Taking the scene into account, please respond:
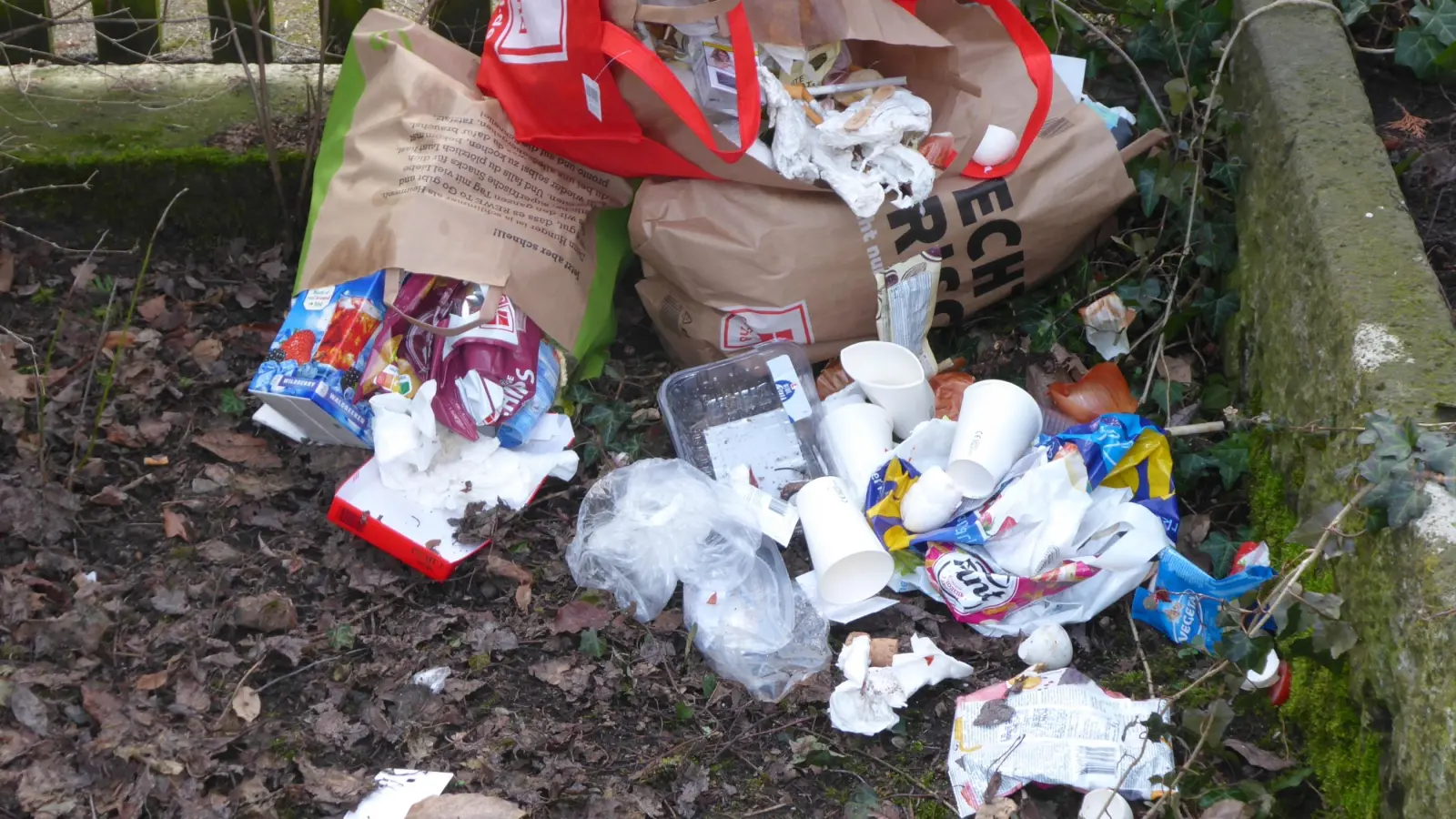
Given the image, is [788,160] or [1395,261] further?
[788,160]

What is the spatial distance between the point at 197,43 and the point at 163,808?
2.09 metres

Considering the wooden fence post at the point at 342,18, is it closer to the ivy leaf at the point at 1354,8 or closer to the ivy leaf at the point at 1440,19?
the ivy leaf at the point at 1354,8

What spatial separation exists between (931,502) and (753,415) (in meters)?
0.55

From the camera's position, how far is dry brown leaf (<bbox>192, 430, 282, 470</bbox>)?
2.32 meters

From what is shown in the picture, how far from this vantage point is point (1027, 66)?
2.30 meters

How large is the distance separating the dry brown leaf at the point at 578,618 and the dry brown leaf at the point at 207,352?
40.5 inches

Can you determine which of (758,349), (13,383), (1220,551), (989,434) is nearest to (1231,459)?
(1220,551)

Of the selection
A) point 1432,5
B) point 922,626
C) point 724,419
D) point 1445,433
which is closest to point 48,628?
point 724,419

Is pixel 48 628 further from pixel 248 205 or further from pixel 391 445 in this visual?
pixel 248 205

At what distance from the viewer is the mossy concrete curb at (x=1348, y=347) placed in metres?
1.51

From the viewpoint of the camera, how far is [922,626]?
6.84 ft

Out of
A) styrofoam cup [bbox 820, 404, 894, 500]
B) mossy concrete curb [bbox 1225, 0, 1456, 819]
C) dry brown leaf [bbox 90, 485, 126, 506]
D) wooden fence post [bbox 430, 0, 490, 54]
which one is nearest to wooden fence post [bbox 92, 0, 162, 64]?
wooden fence post [bbox 430, 0, 490, 54]

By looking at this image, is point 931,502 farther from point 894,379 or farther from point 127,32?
point 127,32

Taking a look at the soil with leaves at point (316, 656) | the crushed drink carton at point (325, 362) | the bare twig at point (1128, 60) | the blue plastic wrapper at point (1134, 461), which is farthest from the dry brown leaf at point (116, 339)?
the bare twig at point (1128, 60)
